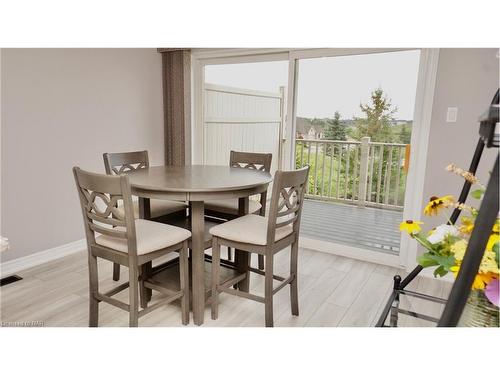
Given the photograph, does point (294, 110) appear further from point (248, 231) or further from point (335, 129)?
point (248, 231)

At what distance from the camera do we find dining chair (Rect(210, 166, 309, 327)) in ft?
6.45

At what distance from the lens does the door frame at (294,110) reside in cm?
281

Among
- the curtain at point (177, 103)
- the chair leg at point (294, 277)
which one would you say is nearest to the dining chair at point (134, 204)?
the chair leg at point (294, 277)

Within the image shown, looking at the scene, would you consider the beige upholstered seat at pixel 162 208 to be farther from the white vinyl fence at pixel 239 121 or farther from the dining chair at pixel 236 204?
the white vinyl fence at pixel 239 121

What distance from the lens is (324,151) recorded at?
3932mm

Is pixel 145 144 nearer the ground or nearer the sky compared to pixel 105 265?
nearer the sky

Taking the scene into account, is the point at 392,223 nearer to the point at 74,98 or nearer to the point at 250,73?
the point at 250,73

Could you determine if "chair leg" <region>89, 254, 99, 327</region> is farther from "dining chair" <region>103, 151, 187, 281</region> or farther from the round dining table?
"dining chair" <region>103, 151, 187, 281</region>

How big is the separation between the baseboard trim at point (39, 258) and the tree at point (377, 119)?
9.33ft

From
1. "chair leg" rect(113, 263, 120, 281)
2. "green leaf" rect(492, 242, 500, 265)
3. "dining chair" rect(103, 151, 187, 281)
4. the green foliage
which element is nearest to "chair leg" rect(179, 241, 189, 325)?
"dining chair" rect(103, 151, 187, 281)

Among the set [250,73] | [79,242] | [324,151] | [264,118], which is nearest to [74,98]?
[79,242]

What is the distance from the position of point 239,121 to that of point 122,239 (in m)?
2.74

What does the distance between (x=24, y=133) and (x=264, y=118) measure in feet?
8.72
